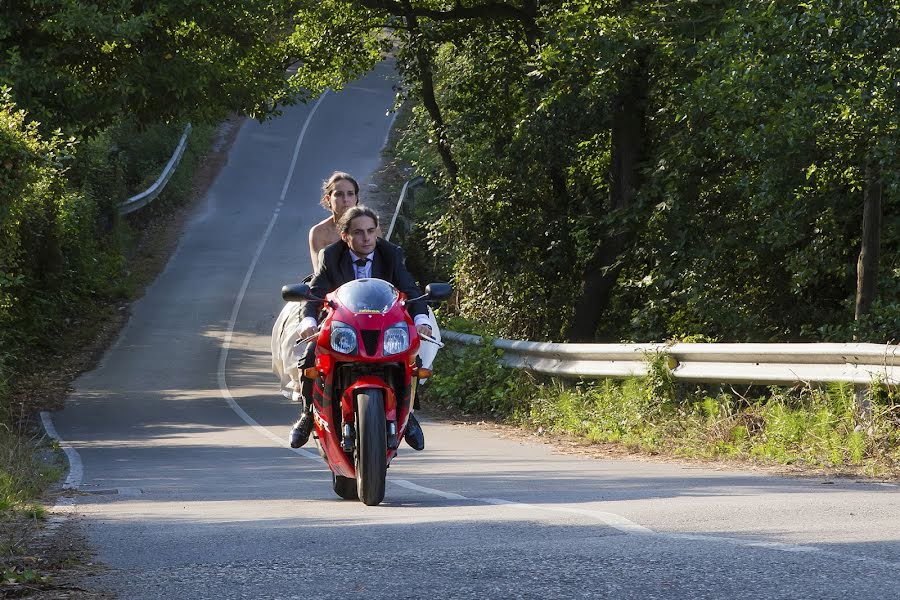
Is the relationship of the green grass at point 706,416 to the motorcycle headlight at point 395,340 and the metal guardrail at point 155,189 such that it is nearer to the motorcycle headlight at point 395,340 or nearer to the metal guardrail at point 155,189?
the motorcycle headlight at point 395,340

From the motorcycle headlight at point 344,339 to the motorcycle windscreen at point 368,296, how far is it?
0.41 ft

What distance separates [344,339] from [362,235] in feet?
3.02

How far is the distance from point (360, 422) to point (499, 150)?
44.5 feet

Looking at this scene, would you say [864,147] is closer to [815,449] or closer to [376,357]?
[815,449]

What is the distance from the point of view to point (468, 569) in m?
5.57

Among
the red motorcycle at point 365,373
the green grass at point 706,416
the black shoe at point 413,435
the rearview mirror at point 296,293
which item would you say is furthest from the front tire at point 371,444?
the green grass at point 706,416

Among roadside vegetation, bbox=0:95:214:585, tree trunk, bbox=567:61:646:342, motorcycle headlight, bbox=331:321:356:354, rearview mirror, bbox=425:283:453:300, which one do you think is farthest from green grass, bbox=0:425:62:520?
tree trunk, bbox=567:61:646:342

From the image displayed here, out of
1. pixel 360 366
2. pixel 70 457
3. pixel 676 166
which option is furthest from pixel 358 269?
pixel 676 166

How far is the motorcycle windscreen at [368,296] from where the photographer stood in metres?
8.45

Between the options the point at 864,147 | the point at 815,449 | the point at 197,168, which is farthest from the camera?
the point at 197,168

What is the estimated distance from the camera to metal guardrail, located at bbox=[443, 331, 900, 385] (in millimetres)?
10664

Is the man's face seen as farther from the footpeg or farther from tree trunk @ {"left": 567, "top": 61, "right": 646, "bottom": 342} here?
tree trunk @ {"left": 567, "top": 61, "right": 646, "bottom": 342}

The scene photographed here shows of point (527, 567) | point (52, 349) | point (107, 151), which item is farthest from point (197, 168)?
point (527, 567)

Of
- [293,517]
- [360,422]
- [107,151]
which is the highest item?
[107,151]
